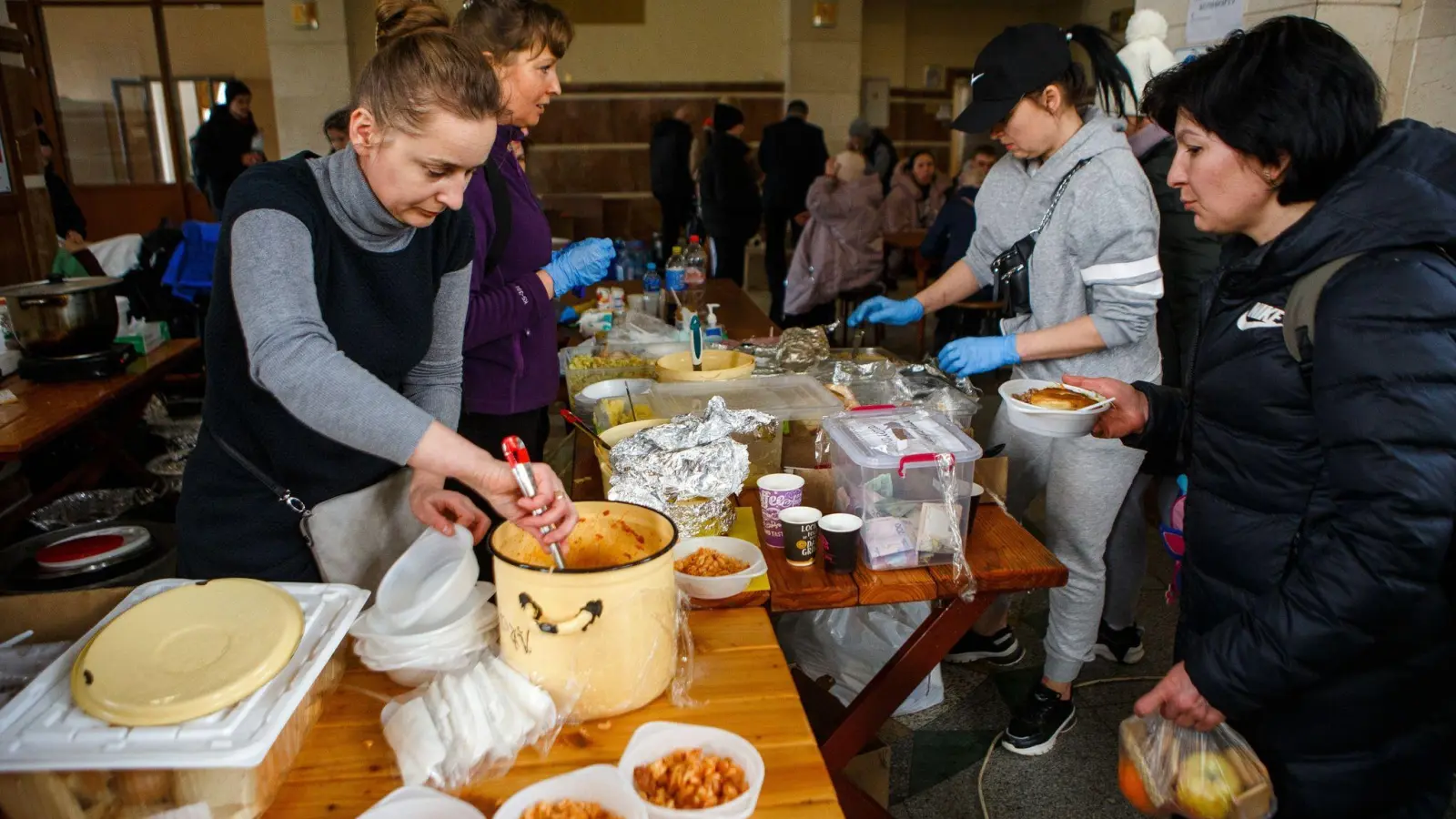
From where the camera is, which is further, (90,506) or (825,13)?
(825,13)

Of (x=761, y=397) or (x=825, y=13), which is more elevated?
(x=825, y=13)

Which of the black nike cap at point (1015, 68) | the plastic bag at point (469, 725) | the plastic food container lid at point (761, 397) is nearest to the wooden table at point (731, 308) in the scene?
the plastic food container lid at point (761, 397)

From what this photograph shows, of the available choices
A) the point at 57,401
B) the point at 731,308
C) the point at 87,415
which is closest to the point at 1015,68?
the point at 731,308

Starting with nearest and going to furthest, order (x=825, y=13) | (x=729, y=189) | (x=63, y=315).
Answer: (x=63, y=315) → (x=729, y=189) → (x=825, y=13)

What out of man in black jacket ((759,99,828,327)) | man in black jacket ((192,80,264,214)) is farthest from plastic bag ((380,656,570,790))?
man in black jacket ((192,80,264,214))

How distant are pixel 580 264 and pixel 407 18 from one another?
104 cm

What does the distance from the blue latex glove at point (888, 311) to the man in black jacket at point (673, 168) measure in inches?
250

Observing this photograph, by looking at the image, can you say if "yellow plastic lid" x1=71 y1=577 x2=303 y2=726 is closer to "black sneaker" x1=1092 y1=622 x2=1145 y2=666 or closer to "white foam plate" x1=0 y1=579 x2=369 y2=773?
"white foam plate" x1=0 y1=579 x2=369 y2=773

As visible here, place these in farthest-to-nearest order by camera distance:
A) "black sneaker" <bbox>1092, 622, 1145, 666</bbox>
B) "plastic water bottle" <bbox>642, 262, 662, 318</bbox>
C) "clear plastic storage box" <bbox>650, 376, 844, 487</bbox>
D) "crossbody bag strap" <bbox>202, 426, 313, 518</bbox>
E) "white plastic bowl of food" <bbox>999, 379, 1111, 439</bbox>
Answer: "plastic water bottle" <bbox>642, 262, 662, 318</bbox> → "black sneaker" <bbox>1092, 622, 1145, 666</bbox> → "clear plastic storage box" <bbox>650, 376, 844, 487</bbox> → "white plastic bowl of food" <bbox>999, 379, 1111, 439</bbox> → "crossbody bag strap" <bbox>202, 426, 313, 518</bbox>

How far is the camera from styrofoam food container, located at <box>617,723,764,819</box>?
3.24 feet

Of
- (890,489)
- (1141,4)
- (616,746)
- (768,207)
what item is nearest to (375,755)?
(616,746)

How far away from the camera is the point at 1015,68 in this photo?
2.24 meters

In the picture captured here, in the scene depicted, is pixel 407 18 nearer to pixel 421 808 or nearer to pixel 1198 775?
pixel 421 808

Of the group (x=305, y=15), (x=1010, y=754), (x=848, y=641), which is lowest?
(x=1010, y=754)
